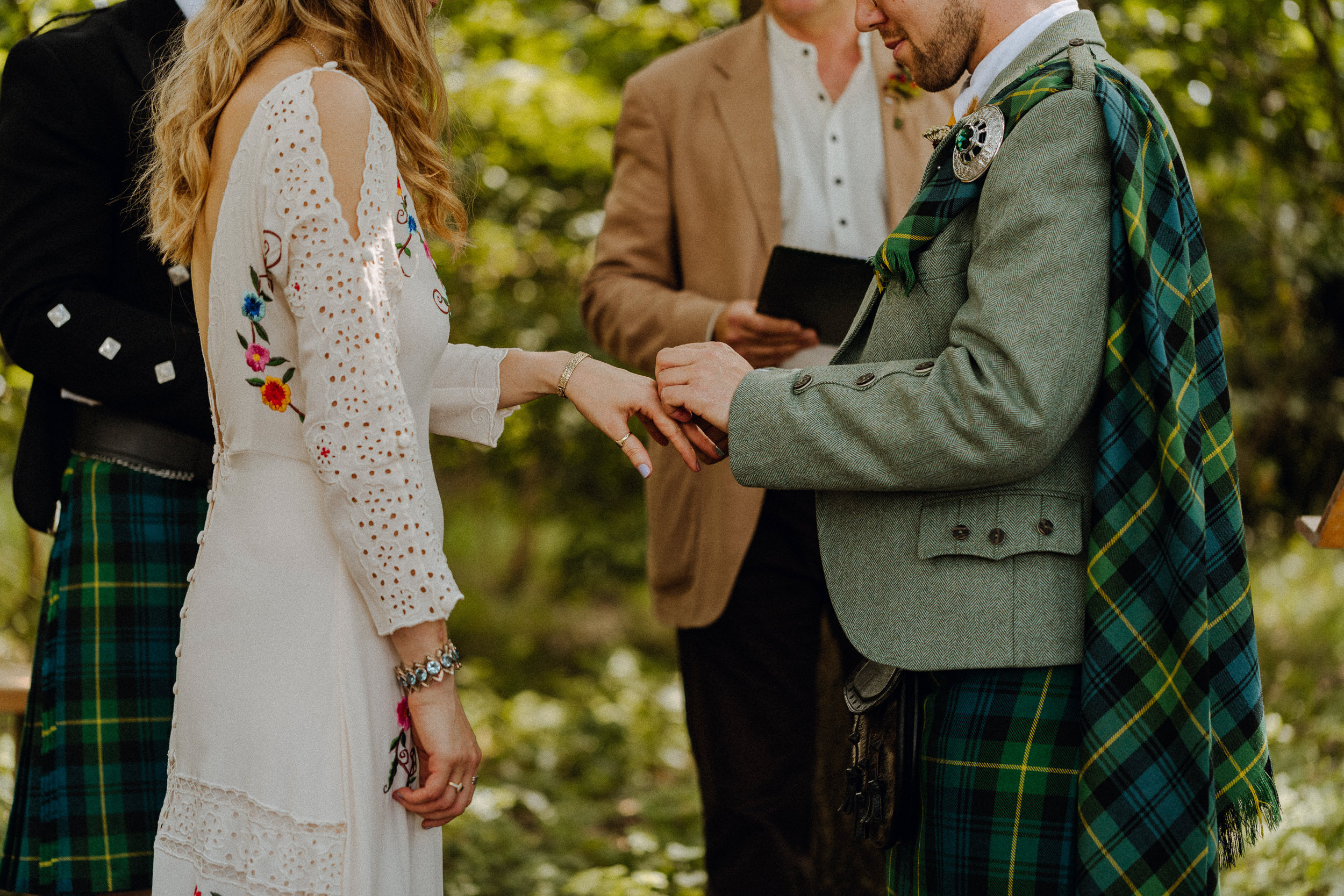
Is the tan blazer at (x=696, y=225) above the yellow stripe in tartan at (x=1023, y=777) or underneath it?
above

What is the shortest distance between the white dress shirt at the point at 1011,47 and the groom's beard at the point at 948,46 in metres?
0.03

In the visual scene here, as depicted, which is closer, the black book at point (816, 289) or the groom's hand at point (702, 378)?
the groom's hand at point (702, 378)

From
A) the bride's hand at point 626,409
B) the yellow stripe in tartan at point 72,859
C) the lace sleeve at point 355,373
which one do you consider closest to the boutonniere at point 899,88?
the bride's hand at point 626,409

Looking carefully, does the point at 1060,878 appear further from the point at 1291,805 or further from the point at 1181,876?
the point at 1291,805

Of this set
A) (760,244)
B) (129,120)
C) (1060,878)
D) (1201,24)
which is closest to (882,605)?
(1060,878)

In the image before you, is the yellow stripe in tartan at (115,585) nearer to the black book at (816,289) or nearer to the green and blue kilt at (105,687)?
the green and blue kilt at (105,687)

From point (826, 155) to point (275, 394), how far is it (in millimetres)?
1576

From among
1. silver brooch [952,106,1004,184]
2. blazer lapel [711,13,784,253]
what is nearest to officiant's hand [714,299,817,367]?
blazer lapel [711,13,784,253]

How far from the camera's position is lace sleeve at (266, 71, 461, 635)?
1.37m

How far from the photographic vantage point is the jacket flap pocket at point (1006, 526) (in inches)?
56.2

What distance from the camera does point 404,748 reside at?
1.47 metres

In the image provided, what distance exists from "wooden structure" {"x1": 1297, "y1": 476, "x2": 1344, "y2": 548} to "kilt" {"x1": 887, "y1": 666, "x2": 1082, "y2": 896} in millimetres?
636

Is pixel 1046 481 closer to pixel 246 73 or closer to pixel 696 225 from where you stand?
pixel 246 73

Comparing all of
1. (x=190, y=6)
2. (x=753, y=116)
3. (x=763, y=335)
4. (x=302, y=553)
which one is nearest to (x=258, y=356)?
(x=302, y=553)
